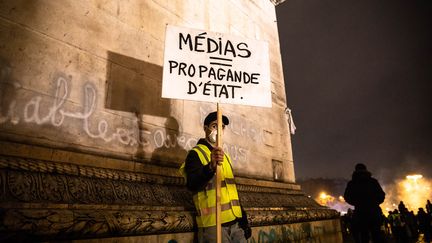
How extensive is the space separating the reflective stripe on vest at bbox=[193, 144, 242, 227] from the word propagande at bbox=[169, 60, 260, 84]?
70 centimetres

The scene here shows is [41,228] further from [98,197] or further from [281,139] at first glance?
[281,139]

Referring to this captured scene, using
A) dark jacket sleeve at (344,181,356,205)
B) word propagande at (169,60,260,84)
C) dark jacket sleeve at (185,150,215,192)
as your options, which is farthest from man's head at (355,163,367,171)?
dark jacket sleeve at (185,150,215,192)

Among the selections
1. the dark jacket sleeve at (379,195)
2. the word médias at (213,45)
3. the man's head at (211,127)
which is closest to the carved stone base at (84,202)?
the man's head at (211,127)

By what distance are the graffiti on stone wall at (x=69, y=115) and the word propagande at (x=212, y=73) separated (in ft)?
2.89

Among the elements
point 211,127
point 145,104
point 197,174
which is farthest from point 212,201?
point 145,104

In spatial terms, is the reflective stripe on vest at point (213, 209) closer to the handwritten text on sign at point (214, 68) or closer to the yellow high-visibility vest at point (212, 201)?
the yellow high-visibility vest at point (212, 201)

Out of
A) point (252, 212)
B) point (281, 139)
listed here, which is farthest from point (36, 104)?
point (281, 139)

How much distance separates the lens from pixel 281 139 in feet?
19.0

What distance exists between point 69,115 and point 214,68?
56.7 inches

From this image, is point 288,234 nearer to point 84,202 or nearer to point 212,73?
point 212,73

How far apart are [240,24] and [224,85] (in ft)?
10.00

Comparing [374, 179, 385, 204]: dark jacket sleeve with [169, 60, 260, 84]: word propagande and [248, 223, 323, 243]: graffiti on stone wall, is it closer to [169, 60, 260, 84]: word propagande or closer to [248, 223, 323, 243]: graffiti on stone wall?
[248, 223, 323, 243]: graffiti on stone wall

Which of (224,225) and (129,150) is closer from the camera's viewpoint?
(224,225)

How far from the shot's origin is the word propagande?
8.88 ft
